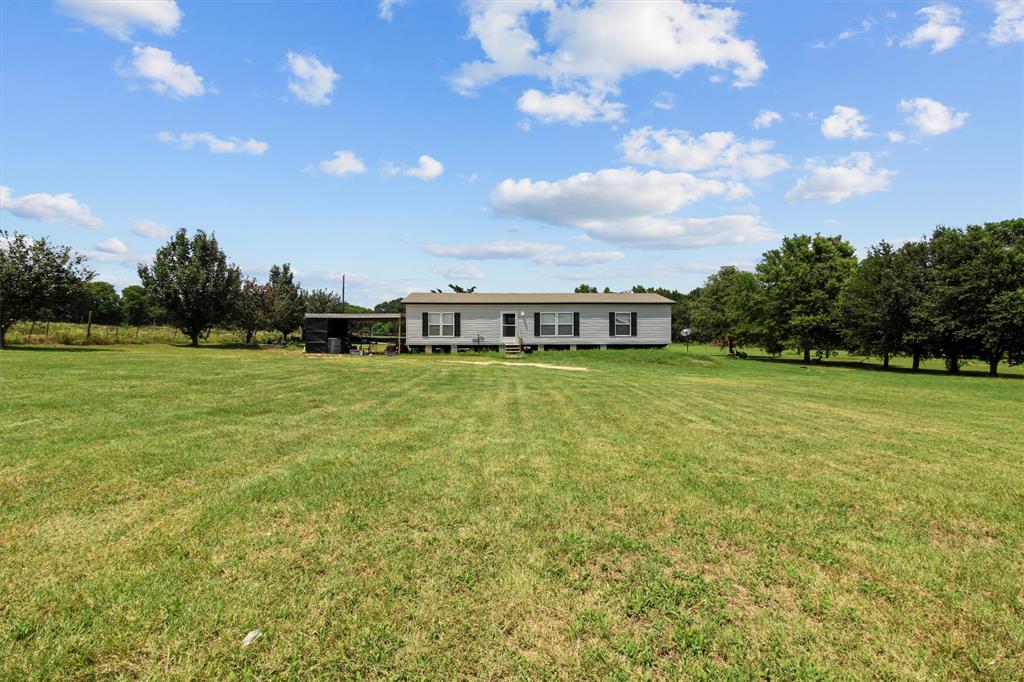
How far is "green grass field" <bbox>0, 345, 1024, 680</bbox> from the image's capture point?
8.36 ft

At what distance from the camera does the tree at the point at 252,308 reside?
42781mm

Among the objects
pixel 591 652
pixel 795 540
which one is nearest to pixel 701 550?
pixel 795 540

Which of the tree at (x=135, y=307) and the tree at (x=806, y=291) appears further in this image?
the tree at (x=135, y=307)

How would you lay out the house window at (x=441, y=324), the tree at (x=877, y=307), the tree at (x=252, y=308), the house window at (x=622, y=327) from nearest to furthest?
the tree at (x=877, y=307)
the house window at (x=441, y=324)
the house window at (x=622, y=327)
the tree at (x=252, y=308)

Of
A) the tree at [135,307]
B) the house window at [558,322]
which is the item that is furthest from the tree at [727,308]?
the tree at [135,307]

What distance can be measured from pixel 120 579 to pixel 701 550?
4034 millimetres

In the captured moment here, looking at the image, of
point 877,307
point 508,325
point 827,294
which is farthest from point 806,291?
point 508,325

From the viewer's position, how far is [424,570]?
329cm

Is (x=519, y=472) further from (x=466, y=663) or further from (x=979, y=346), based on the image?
(x=979, y=346)

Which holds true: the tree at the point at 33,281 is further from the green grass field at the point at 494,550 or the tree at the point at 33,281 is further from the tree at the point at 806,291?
the tree at the point at 806,291

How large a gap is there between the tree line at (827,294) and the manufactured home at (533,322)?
32.4 ft

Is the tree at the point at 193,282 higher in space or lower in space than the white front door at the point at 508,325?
higher

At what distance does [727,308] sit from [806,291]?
11294mm

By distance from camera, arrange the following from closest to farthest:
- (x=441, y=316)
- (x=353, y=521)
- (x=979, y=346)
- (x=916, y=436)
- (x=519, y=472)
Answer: (x=353, y=521) → (x=519, y=472) → (x=916, y=436) → (x=979, y=346) → (x=441, y=316)
